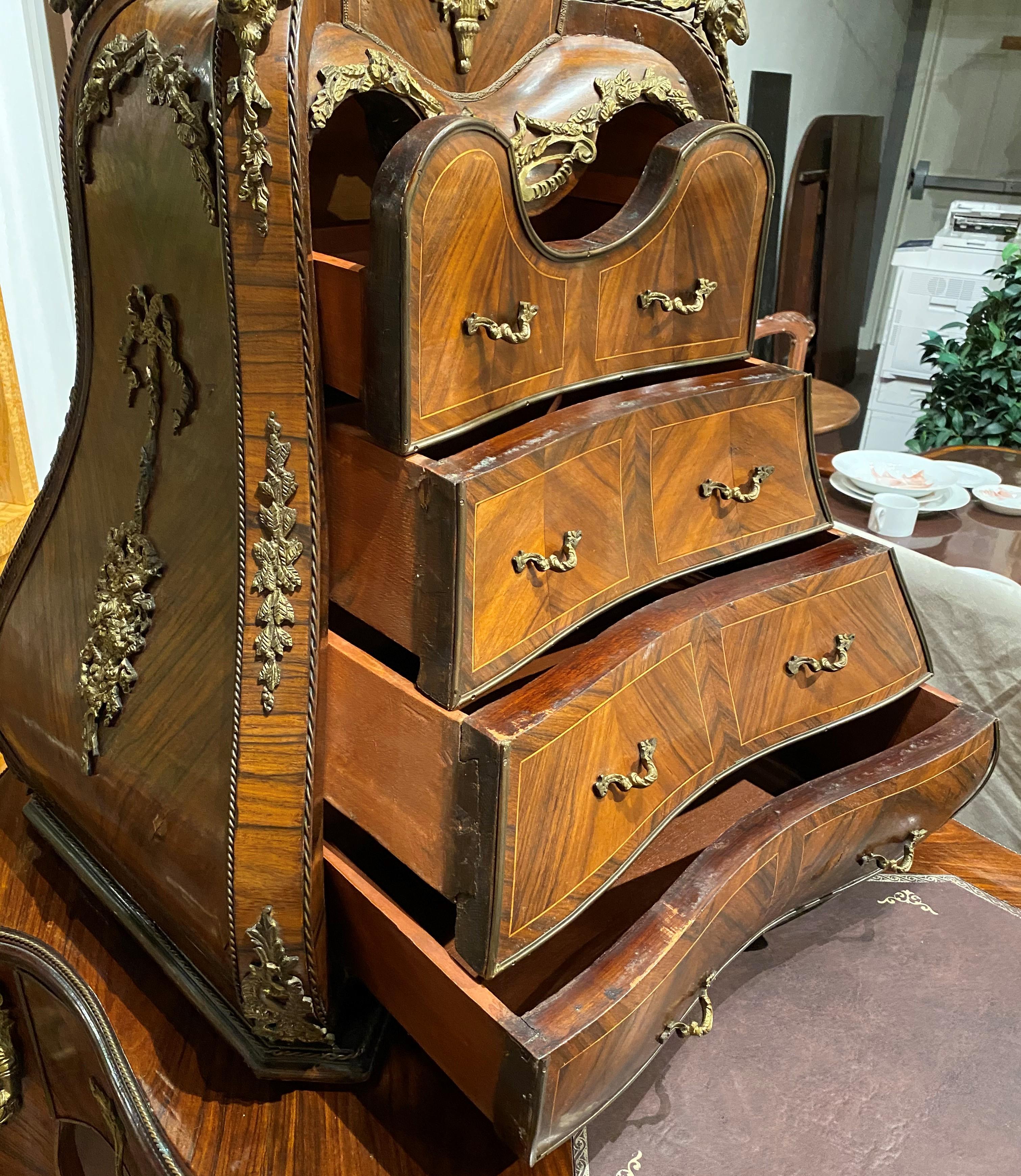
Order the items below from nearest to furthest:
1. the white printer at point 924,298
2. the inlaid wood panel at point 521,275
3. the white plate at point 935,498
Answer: the inlaid wood panel at point 521,275 < the white plate at point 935,498 < the white printer at point 924,298

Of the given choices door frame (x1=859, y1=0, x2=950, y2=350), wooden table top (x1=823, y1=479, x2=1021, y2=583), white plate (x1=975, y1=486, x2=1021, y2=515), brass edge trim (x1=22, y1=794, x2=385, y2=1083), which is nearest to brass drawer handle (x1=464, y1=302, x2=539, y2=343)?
brass edge trim (x1=22, y1=794, x2=385, y2=1083)

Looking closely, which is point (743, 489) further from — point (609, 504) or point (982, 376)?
point (982, 376)

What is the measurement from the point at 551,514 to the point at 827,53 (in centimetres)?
180

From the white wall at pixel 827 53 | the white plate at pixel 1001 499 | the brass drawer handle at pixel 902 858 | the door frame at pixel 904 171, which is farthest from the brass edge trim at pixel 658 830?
the door frame at pixel 904 171

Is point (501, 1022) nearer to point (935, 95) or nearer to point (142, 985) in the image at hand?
point (142, 985)

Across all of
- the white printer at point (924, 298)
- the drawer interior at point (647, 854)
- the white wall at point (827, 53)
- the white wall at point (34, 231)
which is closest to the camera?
the drawer interior at point (647, 854)

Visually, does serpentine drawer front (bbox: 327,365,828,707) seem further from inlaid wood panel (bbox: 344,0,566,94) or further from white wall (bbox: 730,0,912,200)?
white wall (bbox: 730,0,912,200)

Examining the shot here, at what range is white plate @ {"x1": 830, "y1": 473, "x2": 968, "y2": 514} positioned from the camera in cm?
154

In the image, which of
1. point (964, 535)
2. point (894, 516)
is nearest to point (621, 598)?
point (894, 516)

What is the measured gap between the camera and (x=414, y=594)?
55 centimetres

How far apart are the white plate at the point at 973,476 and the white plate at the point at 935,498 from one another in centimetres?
5

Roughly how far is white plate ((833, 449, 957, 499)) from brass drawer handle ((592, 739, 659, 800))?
1.11 meters

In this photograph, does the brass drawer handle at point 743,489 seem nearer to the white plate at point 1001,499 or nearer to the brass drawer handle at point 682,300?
the brass drawer handle at point 682,300

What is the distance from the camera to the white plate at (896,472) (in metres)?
1.56
